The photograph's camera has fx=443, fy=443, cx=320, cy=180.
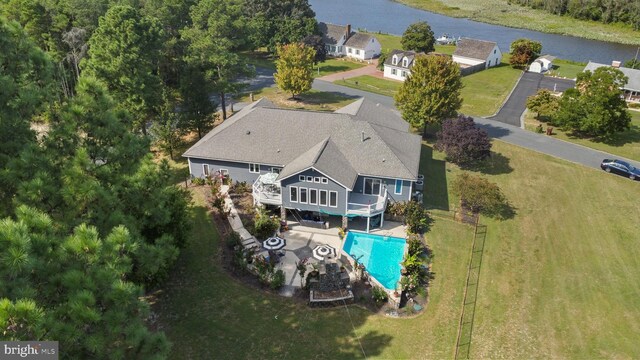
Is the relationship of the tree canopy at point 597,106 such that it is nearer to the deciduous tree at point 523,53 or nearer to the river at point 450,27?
the deciduous tree at point 523,53

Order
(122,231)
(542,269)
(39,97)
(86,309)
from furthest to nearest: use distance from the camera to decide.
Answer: (542,269), (39,97), (122,231), (86,309)

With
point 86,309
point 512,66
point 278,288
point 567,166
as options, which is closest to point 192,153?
point 278,288

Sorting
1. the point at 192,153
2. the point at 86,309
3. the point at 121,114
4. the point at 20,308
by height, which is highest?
the point at 121,114

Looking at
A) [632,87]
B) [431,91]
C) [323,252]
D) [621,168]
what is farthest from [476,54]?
[323,252]

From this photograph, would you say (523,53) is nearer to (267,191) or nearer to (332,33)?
(332,33)

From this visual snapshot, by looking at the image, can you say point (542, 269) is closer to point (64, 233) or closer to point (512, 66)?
point (64, 233)

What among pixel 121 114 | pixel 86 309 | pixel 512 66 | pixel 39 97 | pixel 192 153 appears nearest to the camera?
pixel 86 309

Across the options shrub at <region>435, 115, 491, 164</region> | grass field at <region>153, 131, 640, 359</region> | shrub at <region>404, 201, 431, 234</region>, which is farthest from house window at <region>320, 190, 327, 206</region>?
shrub at <region>435, 115, 491, 164</region>

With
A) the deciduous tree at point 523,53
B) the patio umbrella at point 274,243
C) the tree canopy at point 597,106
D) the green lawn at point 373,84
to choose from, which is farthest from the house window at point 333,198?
the deciduous tree at point 523,53
